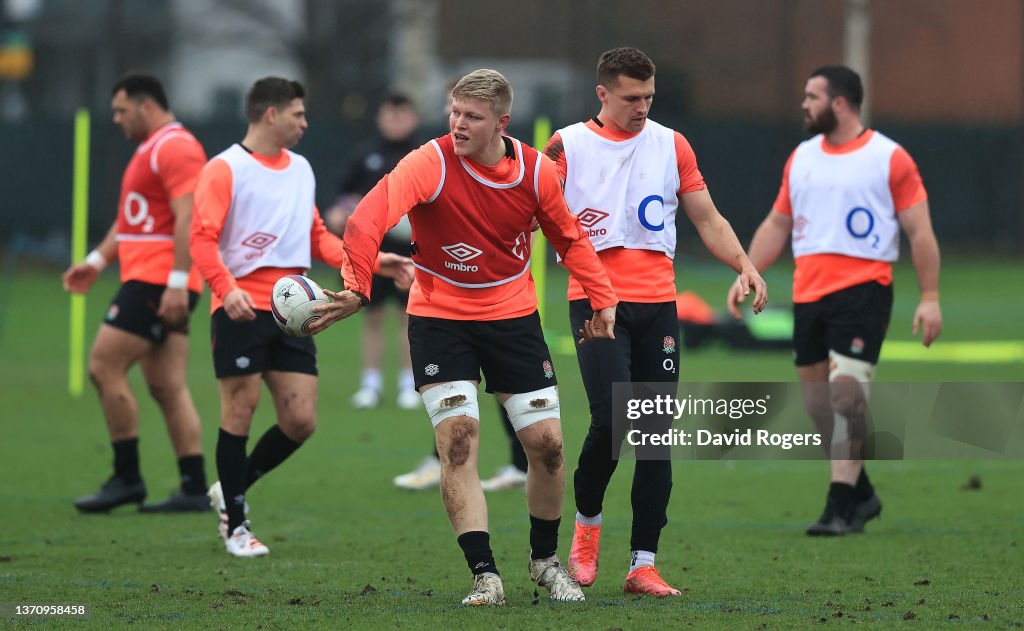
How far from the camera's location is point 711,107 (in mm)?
41250

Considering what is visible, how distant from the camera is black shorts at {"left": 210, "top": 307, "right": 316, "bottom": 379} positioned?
284 inches

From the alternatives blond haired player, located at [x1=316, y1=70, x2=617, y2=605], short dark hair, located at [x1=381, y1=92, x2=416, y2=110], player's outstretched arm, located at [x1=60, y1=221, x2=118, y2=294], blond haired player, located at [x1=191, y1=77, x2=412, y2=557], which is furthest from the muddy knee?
short dark hair, located at [x1=381, y1=92, x2=416, y2=110]

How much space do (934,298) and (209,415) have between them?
6842mm

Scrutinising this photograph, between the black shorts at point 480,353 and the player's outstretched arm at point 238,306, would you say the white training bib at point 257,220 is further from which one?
the black shorts at point 480,353

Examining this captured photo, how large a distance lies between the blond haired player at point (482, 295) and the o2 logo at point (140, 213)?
2925mm

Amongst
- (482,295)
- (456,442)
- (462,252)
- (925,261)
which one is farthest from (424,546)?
(925,261)

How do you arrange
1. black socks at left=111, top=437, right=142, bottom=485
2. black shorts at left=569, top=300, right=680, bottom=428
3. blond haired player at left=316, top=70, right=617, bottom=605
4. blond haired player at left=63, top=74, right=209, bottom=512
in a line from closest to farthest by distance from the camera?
1. blond haired player at left=316, top=70, right=617, bottom=605
2. black shorts at left=569, top=300, right=680, bottom=428
3. blond haired player at left=63, top=74, right=209, bottom=512
4. black socks at left=111, top=437, right=142, bottom=485

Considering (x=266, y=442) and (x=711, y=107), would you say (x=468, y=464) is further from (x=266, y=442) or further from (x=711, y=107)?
(x=711, y=107)

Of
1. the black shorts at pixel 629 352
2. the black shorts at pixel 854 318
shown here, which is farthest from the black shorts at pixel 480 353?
the black shorts at pixel 854 318

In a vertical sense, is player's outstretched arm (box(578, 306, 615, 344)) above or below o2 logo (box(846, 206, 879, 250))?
below

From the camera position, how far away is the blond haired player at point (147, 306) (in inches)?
328

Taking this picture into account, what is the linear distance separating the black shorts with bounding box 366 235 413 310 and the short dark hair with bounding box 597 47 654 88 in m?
5.89

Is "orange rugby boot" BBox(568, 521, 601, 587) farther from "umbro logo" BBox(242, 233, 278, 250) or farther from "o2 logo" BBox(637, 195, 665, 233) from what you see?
"umbro logo" BBox(242, 233, 278, 250)

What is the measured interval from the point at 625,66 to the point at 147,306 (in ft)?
11.5
